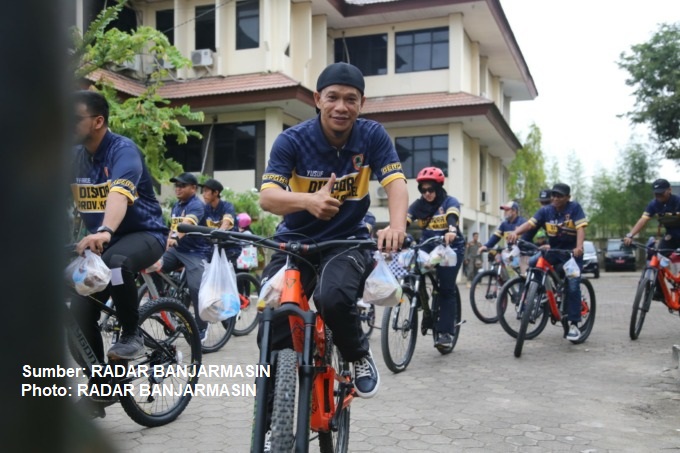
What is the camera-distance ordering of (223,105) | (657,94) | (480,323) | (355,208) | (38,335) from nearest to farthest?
1. (38,335)
2. (355,208)
3. (480,323)
4. (223,105)
5. (657,94)

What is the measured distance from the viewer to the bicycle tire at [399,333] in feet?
22.4

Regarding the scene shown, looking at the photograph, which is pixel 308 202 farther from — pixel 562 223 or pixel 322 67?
pixel 322 67

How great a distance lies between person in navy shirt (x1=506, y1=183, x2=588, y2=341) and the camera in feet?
28.6

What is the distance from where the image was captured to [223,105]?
2273 cm

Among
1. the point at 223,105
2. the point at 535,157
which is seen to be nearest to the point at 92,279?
the point at 223,105

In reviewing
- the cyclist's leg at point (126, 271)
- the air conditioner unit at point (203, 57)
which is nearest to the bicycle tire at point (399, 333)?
the cyclist's leg at point (126, 271)

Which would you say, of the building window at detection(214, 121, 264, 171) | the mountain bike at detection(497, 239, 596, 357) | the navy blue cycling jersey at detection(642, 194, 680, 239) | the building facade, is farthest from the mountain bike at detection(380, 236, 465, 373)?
the building window at detection(214, 121, 264, 171)

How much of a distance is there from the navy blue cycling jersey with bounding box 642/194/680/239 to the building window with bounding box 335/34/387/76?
59.5 feet

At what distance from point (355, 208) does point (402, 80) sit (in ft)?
77.0

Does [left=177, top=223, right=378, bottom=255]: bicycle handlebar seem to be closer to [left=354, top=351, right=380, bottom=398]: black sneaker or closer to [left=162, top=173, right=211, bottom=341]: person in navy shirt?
[left=354, top=351, right=380, bottom=398]: black sneaker

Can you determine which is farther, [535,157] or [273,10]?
[535,157]

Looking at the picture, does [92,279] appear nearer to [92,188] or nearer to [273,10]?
[92,188]

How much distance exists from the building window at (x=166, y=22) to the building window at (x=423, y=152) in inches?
364

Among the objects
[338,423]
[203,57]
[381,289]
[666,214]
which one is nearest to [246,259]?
[666,214]
